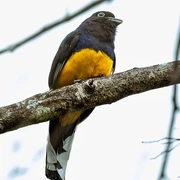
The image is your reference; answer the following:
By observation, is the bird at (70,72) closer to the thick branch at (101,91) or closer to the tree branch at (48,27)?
the thick branch at (101,91)

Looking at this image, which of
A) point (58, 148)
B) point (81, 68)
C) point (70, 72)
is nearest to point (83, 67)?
point (81, 68)

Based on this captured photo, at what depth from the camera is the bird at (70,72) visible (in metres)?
4.98

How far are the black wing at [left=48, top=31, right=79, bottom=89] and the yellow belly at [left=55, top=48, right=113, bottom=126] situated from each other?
60mm

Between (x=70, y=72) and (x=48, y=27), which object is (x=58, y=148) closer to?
(x=70, y=72)

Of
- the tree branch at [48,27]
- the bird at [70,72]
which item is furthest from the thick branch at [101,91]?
the tree branch at [48,27]

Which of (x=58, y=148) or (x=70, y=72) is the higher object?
(x=70, y=72)

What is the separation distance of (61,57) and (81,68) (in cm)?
35

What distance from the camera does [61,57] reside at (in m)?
5.25

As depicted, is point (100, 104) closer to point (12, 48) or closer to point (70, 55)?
point (70, 55)

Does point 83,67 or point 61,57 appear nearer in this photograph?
point 83,67

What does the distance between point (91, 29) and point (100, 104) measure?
1.98 meters

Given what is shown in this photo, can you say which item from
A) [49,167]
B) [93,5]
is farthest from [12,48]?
[49,167]

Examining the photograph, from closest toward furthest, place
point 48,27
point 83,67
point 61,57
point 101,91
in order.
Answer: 1. point 48,27
2. point 101,91
3. point 83,67
4. point 61,57

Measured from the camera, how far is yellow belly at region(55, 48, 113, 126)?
507 centimetres
